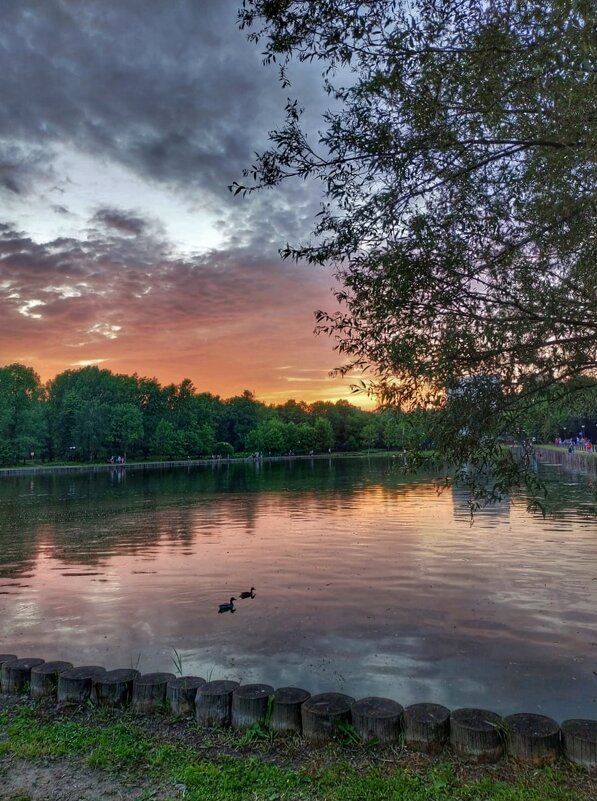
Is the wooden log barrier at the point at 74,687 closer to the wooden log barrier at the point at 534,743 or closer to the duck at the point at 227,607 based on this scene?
the wooden log barrier at the point at 534,743

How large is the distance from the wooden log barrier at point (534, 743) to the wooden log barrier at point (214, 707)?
2.81m

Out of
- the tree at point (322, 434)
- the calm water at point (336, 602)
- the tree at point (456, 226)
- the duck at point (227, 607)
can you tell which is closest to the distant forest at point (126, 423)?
the tree at point (322, 434)

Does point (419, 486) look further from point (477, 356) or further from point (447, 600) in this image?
point (477, 356)

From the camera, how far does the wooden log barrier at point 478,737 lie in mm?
5363

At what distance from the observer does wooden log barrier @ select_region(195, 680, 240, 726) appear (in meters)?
6.17

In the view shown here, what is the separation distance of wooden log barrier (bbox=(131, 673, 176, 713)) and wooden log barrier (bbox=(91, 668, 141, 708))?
9 centimetres

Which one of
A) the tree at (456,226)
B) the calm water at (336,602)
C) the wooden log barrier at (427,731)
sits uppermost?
the tree at (456,226)

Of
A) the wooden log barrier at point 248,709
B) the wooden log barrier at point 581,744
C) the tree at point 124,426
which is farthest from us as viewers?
the tree at point 124,426

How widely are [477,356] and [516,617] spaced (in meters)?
6.82

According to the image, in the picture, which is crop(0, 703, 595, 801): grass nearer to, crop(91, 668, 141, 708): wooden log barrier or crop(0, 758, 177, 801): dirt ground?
crop(0, 758, 177, 801): dirt ground

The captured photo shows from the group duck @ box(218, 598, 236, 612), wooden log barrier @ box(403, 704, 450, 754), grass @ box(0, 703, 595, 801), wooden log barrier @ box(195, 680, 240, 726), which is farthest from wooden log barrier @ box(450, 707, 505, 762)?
duck @ box(218, 598, 236, 612)

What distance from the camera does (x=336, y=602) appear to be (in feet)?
41.8

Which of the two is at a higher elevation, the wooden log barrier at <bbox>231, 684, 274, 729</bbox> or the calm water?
the wooden log barrier at <bbox>231, 684, 274, 729</bbox>

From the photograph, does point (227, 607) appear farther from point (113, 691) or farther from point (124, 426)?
point (124, 426)
